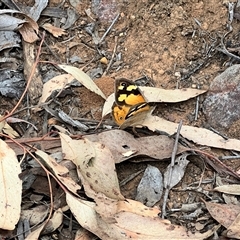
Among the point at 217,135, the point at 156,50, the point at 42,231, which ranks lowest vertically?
the point at 42,231

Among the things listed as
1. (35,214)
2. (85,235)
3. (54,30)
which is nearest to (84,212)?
(85,235)

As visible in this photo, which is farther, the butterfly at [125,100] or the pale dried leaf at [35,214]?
the butterfly at [125,100]

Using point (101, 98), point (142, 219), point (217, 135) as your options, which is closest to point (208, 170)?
point (217, 135)

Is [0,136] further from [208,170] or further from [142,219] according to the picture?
[208,170]

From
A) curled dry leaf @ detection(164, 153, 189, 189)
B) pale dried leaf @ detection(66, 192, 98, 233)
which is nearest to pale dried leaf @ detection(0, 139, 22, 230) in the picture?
pale dried leaf @ detection(66, 192, 98, 233)

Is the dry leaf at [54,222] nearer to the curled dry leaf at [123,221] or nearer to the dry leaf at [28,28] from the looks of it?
the curled dry leaf at [123,221]

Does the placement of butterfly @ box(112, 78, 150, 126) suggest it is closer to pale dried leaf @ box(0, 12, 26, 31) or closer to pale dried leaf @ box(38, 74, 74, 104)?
pale dried leaf @ box(38, 74, 74, 104)

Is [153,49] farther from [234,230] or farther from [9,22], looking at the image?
[234,230]

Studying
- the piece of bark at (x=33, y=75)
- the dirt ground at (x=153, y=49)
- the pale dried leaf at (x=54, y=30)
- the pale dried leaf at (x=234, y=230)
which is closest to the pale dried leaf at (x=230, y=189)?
the pale dried leaf at (x=234, y=230)
